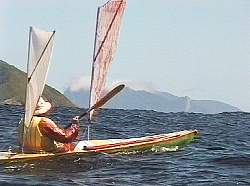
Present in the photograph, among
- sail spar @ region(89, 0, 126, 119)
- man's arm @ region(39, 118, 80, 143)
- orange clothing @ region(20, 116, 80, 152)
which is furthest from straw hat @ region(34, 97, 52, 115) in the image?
sail spar @ region(89, 0, 126, 119)

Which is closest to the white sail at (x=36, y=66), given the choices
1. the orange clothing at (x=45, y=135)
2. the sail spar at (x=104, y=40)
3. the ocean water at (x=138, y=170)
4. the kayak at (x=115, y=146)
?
the orange clothing at (x=45, y=135)

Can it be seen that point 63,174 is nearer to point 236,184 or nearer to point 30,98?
point 30,98

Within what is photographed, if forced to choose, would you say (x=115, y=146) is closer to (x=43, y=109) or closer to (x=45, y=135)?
(x=45, y=135)

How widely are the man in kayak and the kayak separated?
324 millimetres

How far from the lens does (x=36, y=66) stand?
759 inches

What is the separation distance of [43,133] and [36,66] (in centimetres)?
226

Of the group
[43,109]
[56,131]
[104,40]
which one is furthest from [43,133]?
[104,40]

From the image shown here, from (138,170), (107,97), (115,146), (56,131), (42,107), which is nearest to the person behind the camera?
(138,170)

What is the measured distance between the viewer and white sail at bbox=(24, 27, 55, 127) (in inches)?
753

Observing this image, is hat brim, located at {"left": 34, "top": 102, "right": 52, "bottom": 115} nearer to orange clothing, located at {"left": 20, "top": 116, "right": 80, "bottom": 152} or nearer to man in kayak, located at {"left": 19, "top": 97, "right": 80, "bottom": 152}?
man in kayak, located at {"left": 19, "top": 97, "right": 80, "bottom": 152}

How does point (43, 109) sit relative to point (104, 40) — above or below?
below

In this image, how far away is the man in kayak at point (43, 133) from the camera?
19391mm

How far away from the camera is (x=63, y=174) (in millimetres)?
17859

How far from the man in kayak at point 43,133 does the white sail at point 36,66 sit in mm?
363
